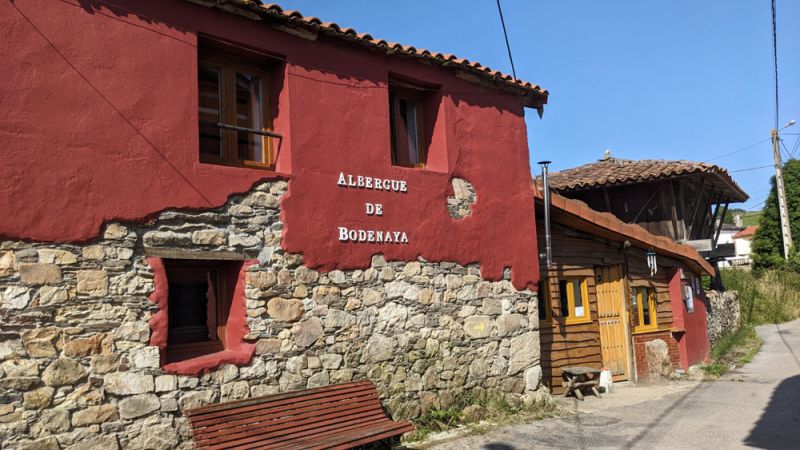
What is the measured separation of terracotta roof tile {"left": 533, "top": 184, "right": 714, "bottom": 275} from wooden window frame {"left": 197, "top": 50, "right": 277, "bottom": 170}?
4.45 meters

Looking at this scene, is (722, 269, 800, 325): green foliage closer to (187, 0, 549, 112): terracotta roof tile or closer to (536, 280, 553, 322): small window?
(536, 280, 553, 322): small window

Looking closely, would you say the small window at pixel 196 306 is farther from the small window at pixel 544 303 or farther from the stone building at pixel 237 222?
the small window at pixel 544 303

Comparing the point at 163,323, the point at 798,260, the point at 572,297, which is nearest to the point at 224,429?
the point at 163,323

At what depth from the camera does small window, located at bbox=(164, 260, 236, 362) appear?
5.73 m

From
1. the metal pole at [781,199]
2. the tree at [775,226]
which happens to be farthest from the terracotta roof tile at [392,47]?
the tree at [775,226]

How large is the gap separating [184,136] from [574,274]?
708 centimetres

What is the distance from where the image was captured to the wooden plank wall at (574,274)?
9.89 meters

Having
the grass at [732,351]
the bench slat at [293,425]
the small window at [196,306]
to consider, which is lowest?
the grass at [732,351]

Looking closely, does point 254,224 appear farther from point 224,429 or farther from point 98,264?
point 224,429

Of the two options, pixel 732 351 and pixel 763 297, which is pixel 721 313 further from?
pixel 763 297

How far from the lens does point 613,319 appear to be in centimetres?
1100

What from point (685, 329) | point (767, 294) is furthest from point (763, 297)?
point (685, 329)

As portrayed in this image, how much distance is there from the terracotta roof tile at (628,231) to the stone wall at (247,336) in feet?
6.14

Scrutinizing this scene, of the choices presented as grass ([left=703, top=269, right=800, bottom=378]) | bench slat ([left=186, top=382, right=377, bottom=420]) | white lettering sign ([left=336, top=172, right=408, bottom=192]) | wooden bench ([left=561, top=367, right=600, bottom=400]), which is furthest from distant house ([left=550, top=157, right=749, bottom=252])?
bench slat ([left=186, top=382, right=377, bottom=420])
